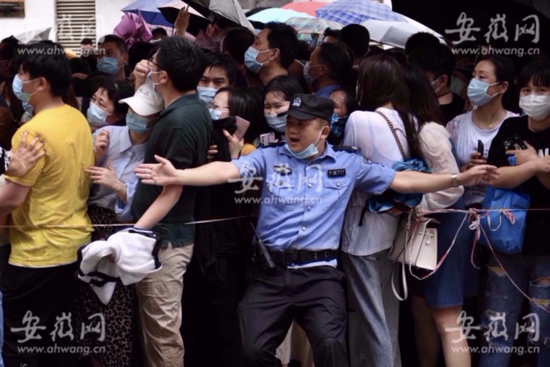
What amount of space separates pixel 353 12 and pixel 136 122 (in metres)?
4.76

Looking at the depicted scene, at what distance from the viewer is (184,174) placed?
4.61m

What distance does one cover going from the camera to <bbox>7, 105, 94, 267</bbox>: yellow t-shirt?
4863 millimetres

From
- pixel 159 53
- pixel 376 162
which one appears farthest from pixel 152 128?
pixel 376 162

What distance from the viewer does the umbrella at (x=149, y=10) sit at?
30.8 ft

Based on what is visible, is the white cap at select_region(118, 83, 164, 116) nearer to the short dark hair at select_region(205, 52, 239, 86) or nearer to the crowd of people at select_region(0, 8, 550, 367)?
the crowd of people at select_region(0, 8, 550, 367)

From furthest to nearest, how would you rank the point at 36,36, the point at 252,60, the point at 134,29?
the point at 134,29, the point at 36,36, the point at 252,60

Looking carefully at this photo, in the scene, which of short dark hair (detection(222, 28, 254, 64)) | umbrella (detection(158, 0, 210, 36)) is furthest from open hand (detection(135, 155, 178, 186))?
umbrella (detection(158, 0, 210, 36))

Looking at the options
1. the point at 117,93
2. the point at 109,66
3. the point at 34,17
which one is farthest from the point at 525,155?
the point at 34,17

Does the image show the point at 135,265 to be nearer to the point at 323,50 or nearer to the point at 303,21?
the point at 323,50

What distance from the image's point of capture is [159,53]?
16.0 feet

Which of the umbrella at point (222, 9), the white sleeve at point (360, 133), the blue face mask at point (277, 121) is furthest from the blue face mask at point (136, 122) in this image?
the umbrella at point (222, 9)

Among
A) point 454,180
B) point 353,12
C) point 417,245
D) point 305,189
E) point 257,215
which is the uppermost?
point 353,12

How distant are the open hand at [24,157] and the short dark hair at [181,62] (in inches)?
29.8

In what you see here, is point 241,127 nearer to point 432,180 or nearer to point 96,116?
point 96,116
